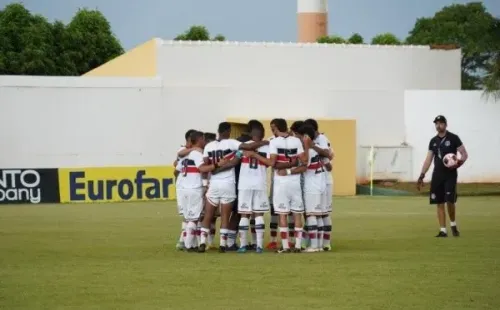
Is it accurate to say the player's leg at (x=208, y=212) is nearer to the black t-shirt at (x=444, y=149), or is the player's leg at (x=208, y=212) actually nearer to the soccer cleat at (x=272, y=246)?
the soccer cleat at (x=272, y=246)

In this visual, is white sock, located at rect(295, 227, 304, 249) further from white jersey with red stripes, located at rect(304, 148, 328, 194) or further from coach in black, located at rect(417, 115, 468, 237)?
coach in black, located at rect(417, 115, 468, 237)

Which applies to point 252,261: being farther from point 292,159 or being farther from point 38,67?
point 38,67

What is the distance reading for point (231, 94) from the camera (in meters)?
49.3

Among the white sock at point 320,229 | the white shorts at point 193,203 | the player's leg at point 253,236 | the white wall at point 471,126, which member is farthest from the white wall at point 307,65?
the white sock at point 320,229

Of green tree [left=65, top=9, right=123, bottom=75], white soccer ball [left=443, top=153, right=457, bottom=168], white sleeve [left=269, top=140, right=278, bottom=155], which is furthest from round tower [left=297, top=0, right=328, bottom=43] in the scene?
white sleeve [left=269, top=140, right=278, bottom=155]

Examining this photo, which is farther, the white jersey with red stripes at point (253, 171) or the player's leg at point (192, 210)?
the player's leg at point (192, 210)

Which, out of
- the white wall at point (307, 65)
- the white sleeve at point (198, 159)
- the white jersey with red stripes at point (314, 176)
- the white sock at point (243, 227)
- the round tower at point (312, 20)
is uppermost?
the round tower at point (312, 20)

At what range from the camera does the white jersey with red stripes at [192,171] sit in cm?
2247

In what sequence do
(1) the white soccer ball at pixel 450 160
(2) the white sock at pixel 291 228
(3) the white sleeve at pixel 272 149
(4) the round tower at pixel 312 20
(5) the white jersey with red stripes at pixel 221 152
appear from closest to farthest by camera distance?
(3) the white sleeve at pixel 272 149
(5) the white jersey with red stripes at pixel 221 152
(2) the white sock at pixel 291 228
(1) the white soccer ball at pixel 450 160
(4) the round tower at pixel 312 20

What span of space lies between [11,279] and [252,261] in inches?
155

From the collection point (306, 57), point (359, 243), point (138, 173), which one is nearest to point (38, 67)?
point (306, 57)

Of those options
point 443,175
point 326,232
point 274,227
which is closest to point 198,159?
point 274,227

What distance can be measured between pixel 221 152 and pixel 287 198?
132 cm

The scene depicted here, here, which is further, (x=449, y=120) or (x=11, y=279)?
(x=449, y=120)
